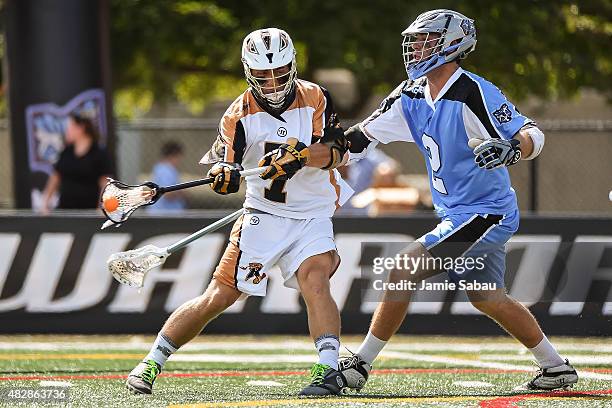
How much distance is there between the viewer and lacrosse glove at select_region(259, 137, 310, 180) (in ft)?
22.4

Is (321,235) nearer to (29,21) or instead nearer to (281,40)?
(281,40)

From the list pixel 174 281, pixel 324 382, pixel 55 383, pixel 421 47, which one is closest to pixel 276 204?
pixel 324 382

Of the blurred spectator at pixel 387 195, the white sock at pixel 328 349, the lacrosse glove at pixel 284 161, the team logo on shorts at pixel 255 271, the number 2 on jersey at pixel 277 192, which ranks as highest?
the lacrosse glove at pixel 284 161

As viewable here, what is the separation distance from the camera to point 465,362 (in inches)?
350

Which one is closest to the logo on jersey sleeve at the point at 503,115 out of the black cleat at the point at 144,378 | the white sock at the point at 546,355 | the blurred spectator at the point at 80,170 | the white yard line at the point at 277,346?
the white sock at the point at 546,355

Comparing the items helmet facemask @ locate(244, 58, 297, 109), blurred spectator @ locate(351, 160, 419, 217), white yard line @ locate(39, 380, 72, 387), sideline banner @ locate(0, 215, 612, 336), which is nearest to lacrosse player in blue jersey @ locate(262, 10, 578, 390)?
helmet facemask @ locate(244, 58, 297, 109)

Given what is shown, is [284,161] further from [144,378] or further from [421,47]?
[144,378]

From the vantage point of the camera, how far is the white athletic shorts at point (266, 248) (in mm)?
7105

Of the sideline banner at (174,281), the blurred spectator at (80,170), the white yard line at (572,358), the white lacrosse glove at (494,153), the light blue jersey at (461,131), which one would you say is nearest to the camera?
the white lacrosse glove at (494,153)

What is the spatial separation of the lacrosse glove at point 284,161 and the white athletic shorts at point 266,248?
1.24 feet

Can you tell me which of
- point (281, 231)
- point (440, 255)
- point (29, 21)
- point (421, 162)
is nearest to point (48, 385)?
point (281, 231)

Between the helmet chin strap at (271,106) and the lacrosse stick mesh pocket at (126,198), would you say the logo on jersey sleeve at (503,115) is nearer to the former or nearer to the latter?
the helmet chin strap at (271,106)

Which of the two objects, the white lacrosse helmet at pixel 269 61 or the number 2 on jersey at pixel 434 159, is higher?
the white lacrosse helmet at pixel 269 61

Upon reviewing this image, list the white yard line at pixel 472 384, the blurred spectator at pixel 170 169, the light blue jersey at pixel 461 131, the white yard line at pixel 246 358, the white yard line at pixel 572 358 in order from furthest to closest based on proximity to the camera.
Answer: the blurred spectator at pixel 170 169 < the white yard line at pixel 246 358 < the white yard line at pixel 572 358 < the white yard line at pixel 472 384 < the light blue jersey at pixel 461 131
